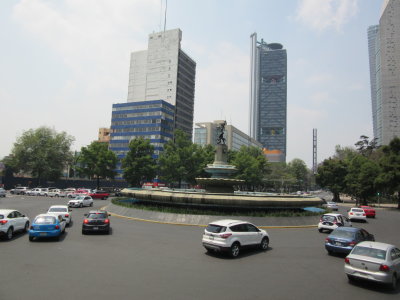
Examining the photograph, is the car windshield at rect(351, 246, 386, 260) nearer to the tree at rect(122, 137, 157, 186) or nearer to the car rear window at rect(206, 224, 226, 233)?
the car rear window at rect(206, 224, 226, 233)

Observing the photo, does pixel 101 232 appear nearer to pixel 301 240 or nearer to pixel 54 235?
pixel 54 235

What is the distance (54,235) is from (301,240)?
14.5m

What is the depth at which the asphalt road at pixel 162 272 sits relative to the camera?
339 inches

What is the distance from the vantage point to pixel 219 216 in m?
23.4

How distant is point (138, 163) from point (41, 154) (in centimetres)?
2831

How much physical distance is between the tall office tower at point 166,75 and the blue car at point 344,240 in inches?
4689

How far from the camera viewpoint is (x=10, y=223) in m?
15.7

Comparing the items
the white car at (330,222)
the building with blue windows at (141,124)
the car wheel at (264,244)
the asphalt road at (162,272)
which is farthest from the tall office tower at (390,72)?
the car wheel at (264,244)

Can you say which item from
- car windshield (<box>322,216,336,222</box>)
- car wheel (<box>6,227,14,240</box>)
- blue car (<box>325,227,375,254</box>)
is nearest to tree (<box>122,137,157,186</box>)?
car windshield (<box>322,216,336,222</box>)

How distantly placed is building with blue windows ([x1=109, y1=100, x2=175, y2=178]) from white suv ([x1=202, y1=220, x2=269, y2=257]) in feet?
324

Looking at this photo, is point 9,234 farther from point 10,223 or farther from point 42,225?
point 42,225

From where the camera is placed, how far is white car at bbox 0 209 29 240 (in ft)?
49.8

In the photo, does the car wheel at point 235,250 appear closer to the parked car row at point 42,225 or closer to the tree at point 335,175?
the parked car row at point 42,225

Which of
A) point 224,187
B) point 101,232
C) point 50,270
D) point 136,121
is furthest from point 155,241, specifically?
point 136,121
